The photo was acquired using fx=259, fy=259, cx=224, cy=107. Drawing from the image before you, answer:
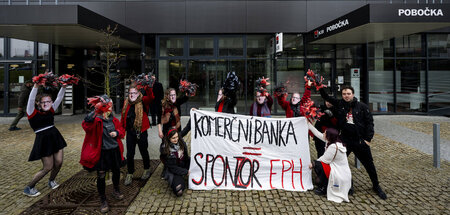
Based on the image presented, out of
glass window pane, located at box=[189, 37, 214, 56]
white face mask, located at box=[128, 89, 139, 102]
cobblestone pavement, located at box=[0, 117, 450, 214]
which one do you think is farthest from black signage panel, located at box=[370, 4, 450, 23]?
white face mask, located at box=[128, 89, 139, 102]

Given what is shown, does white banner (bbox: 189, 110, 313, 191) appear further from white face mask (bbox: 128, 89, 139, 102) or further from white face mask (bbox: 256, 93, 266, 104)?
white face mask (bbox: 128, 89, 139, 102)

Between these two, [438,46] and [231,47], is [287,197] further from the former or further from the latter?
[438,46]

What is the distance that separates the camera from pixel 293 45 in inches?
541

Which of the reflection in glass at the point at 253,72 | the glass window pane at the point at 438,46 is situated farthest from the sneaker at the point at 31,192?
the glass window pane at the point at 438,46

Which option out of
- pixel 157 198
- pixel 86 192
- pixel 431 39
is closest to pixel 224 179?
pixel 157 198

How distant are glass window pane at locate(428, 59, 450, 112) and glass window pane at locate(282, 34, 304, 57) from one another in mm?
6928

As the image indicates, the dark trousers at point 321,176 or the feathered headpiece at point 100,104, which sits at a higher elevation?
the feathered headpiece at point 100,104

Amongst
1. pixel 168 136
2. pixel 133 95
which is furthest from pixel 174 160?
pixel 133 95

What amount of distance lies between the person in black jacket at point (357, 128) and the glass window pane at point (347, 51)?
10.4 meters

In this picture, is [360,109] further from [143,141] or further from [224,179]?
[143,141]

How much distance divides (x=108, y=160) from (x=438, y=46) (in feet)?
55.3

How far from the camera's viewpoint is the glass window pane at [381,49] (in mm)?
13773

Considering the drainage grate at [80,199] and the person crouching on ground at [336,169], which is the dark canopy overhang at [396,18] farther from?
the drainage grate at [80,199]

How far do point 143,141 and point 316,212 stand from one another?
3267mm
